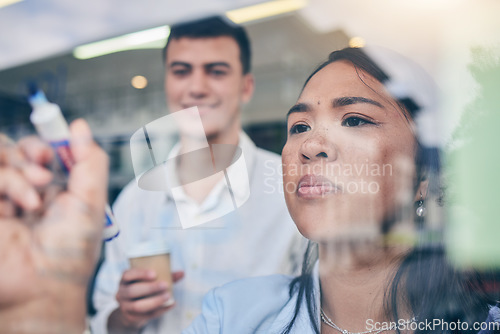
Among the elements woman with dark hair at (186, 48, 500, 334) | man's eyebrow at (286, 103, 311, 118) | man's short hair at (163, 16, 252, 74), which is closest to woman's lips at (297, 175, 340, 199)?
woman with dark hair at (186, 48, 500, 334)

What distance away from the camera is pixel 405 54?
45.4 inches

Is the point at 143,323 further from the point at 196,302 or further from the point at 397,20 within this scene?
the point at 397,20

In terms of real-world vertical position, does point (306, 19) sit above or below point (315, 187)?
above

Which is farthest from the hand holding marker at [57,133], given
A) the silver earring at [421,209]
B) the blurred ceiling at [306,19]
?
Result: the silver earring at [421,209]

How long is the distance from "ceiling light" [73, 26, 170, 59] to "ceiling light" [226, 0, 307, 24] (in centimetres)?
29

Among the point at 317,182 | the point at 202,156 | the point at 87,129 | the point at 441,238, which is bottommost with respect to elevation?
the point at 441,238

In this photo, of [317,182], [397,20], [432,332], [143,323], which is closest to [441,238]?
[432,332]

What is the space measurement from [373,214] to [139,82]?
40.0 inches

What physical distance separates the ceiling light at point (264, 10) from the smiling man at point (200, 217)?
1.4 inches

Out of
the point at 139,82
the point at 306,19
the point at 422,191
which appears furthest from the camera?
the point at 139,82

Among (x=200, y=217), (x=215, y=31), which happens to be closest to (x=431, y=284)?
(x=200, y=217)

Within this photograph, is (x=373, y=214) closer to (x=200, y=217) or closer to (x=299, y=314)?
(x=299, y=314)

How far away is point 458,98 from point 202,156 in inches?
32.6

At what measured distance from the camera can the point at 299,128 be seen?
1184 mm
